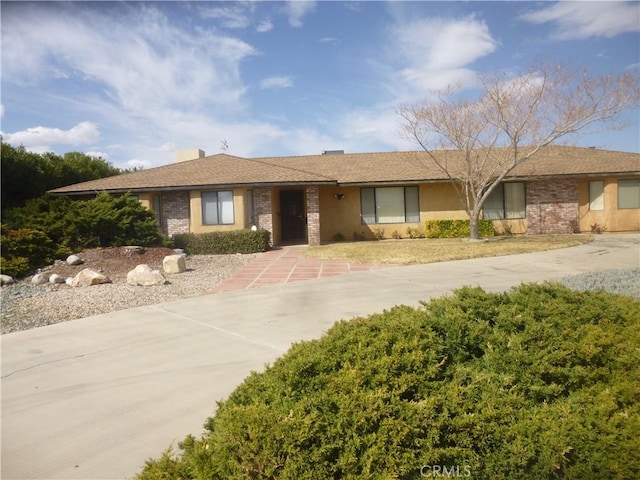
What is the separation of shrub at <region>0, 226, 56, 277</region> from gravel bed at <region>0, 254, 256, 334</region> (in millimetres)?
588

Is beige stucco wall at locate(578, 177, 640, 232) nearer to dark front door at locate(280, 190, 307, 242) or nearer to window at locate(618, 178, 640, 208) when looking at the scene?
window at locate(618, 178, 640, 208)

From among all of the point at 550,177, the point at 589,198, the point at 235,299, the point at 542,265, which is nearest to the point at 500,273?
the point at 542,265

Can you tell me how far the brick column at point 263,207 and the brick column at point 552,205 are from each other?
487 inches

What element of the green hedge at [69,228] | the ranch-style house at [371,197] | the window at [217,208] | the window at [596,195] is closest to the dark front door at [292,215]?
the ranch-style house at [371,197]

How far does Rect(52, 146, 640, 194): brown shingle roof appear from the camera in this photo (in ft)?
59.1

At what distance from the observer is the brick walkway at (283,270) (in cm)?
1000

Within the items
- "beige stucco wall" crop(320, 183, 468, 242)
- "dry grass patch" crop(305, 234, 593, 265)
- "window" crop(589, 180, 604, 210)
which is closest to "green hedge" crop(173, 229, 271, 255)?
"dry grass patch" crop(305, 234, 593, 265)

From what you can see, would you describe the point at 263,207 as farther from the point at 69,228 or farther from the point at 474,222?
the point at 474,222

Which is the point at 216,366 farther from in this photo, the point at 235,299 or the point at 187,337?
the point at 235,299

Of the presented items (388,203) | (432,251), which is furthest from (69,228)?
(388,203)

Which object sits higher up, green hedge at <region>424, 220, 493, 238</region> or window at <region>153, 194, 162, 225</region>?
window at <region>153, 194, 162, 225</region>

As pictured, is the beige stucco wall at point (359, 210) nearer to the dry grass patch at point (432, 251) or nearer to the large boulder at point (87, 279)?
the dry grass patch at point (432, 251)

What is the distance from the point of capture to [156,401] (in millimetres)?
3938

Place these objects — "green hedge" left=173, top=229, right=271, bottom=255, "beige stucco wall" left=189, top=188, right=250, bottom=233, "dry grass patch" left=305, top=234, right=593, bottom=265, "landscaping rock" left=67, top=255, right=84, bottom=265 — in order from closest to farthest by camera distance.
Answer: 1. "landscaping rock" left=67, top=255, right=84, bottom=265
2. "dry grass patch" left=305, top=234, right=593, bottom=265
3. "green hedge" left=173, top=229, right=271, bottom=255
4. "beige stucco wall" left=189, top=188, right=250, bottom=233
